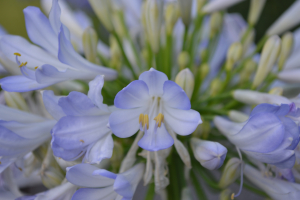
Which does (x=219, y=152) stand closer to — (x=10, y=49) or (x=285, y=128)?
(x=285, y=128)

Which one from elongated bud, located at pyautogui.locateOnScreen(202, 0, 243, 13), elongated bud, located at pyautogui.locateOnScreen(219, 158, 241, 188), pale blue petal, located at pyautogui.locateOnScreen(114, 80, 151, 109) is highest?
elongated bud, located at pyautogui.locateOnScreen(202, 0, 243, 13)

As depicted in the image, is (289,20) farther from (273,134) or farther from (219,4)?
(273,134)

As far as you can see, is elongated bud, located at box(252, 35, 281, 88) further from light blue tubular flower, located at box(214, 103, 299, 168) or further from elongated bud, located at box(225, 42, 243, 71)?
light blue tubular flower, located at box(214, 103, 299, 168)

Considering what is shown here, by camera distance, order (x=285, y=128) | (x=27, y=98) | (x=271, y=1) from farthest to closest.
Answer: (x=271, y=1) < (x=27, y=98) < (x=285, y=128)

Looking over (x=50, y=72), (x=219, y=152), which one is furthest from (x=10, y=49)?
(x=219, y=152)

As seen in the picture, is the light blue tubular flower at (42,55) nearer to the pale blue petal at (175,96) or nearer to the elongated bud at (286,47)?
the pale blue petal at (175,96)

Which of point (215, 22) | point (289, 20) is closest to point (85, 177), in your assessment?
point (215, 22)

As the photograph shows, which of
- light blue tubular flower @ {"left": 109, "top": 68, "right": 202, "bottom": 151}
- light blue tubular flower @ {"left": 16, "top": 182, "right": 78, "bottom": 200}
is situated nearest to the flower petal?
light blue tubular flower @ {"left": 109, "top": 68, "right": 202, "bottom": 151}
